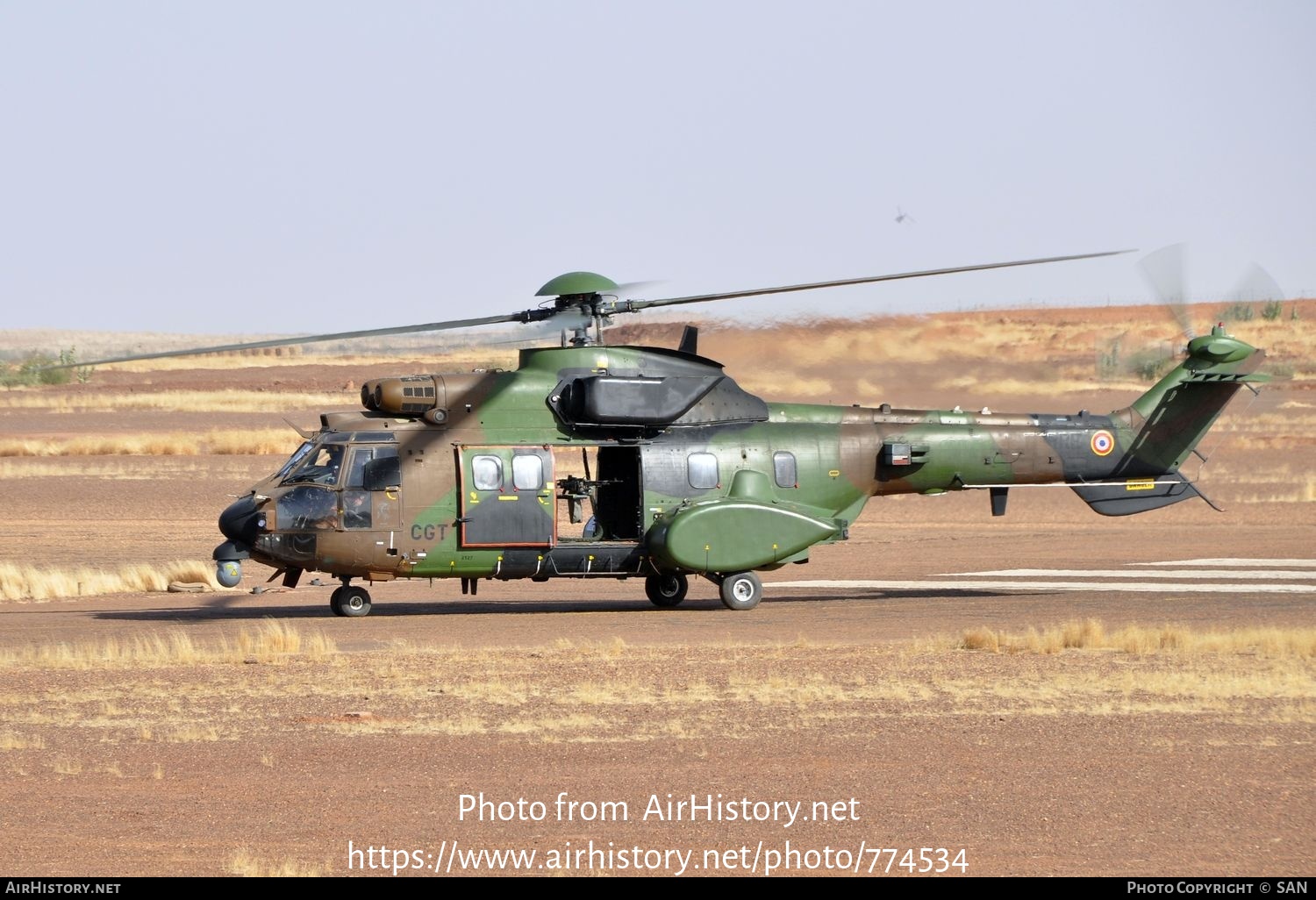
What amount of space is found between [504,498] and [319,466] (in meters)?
2.46

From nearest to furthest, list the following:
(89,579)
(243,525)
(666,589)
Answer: (243,525)
(666,589)
(89,579)

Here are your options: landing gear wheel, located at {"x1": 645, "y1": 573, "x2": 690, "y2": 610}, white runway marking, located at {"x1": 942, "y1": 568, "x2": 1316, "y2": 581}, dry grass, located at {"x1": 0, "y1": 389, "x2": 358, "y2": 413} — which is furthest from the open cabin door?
dry grass, located at {"x1": 0, "y1": 389, "x2": 358, "y2": 413}

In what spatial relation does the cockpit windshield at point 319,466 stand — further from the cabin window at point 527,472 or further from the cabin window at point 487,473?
the cabin window at point 527,472

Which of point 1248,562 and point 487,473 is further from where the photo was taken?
point 1248,562

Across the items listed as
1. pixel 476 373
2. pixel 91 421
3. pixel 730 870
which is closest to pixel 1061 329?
pixel 91 421

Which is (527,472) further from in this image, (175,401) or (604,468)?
(175,401)

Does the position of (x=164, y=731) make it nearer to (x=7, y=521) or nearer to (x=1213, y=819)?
(x=1213, y=819)

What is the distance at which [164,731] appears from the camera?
1377cm

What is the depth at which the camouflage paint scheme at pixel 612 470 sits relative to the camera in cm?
2119

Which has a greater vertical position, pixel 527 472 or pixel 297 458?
pixel 297 458

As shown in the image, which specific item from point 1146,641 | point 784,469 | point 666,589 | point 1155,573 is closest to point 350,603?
point 666,589

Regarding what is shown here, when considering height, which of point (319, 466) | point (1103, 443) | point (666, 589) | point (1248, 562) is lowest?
point (1248, 562)

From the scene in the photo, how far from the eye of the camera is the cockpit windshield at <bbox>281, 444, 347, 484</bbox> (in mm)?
21094

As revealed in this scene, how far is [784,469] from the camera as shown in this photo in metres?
23.0
